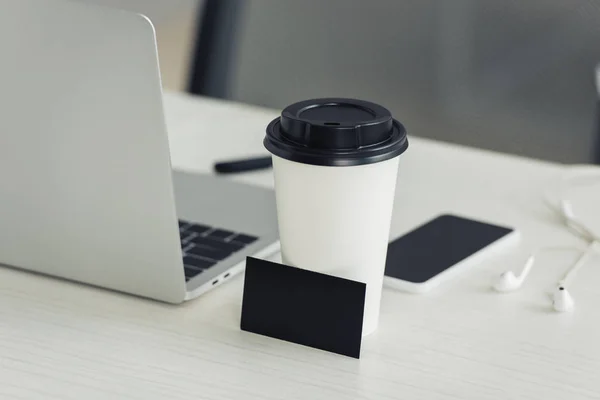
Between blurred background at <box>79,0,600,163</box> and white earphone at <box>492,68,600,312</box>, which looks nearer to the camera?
white earphone at <box>492,68,600,312</box>

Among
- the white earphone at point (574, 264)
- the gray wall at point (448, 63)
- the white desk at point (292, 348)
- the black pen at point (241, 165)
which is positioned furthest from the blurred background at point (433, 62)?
the white desk at point (292, 348)

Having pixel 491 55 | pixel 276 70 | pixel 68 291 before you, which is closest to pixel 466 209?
pixel 68 291

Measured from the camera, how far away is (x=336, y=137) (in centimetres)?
67

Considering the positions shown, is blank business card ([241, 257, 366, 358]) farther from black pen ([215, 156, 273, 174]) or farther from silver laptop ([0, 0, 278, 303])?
black pen ([215, 156, 273, 174])

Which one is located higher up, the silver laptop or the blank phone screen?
the silver laptop

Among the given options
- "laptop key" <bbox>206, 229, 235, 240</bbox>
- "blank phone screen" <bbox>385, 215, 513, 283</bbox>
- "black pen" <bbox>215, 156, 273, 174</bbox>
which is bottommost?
"black pen" <bbox>215, 156, 273, 174</bbox>

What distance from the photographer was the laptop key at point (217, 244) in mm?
894

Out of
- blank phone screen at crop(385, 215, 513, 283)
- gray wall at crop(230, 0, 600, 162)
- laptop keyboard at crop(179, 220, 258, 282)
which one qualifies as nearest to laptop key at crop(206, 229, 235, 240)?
laptop keyboard at crop(179, 220, 258, 282)

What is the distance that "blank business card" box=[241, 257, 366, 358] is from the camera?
0.72m

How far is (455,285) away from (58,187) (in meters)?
0.35

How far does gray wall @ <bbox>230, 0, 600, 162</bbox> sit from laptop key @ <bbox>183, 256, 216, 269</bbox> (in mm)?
770

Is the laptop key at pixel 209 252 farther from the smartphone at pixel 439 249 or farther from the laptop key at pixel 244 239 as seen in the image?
the smartphone at pixel 439 249

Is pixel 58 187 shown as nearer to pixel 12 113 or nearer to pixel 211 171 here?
pixel 12 113

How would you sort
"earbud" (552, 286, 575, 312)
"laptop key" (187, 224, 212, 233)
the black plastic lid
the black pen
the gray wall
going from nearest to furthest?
1. the black plastic lid
2. "earbud" (552, 286, 575, 312)
3. "laptop key" (187, 224, 212, 233)
4. the black pen
5. the gray wall
